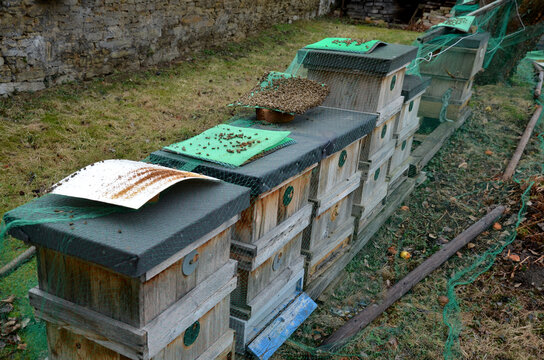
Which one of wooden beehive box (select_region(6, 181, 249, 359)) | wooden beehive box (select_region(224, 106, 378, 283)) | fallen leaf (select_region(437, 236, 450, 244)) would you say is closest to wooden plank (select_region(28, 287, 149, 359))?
wooden beehive box (select_region(6, 181, 249, 359))

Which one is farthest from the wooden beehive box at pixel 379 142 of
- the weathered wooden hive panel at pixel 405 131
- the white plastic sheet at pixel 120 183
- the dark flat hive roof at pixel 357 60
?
the white plastic sheet at pixel 120 183

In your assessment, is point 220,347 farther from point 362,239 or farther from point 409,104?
point 409,104

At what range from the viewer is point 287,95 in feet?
15.7

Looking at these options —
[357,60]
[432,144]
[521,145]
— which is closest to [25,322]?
[357,60]

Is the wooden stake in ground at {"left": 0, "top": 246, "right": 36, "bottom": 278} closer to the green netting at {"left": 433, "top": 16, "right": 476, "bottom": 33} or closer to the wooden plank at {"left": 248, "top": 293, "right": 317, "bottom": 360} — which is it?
the wooden plank at {"left": 248, "top": 293, "right": 317, "bottom": 360}

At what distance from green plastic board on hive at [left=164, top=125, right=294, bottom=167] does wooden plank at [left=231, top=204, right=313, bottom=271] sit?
0.59m

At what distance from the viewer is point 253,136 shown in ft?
13.2

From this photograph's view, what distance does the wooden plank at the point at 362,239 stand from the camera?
4.85 metres

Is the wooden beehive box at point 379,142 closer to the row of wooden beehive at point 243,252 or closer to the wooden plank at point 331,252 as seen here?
the row of wooden beehive at point 243,252

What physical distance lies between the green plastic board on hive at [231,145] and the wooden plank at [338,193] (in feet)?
2.35

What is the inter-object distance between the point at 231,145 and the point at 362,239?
8.45 ft

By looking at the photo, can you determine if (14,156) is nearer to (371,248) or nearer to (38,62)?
(38,62)

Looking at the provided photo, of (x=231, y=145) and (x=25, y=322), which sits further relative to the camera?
(x=25, y=322)

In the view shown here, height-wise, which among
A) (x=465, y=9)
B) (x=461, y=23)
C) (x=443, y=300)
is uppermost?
(x=465, y=9)
